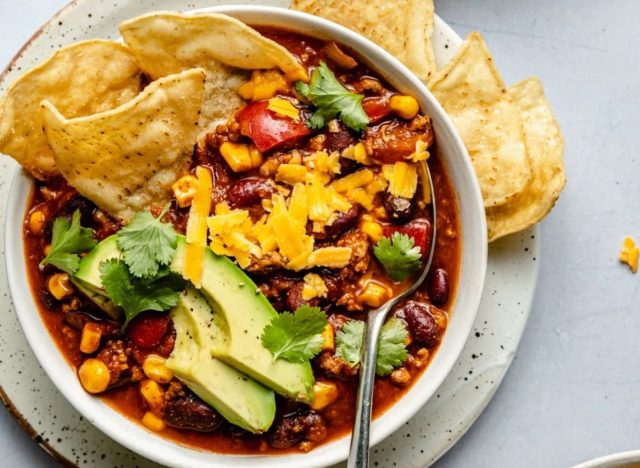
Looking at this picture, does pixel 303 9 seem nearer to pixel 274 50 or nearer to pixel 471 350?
pixel 274 50

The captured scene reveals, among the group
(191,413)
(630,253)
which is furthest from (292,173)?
(630,253)

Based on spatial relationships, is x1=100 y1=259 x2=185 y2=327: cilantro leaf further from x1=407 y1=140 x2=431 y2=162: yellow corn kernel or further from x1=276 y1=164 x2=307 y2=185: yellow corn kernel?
x1=407 y1=140 x2=431 y2=162: yellow corn kernel

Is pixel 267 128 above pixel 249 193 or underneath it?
above

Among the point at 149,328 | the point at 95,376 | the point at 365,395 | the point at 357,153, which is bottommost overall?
the point at 95,376

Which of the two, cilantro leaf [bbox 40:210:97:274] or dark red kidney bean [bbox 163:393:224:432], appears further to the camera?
dark red kidney bean [bbox 163:393:224:432]

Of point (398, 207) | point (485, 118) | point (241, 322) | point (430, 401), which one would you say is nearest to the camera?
point (241, 322)

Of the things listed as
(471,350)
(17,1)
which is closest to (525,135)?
(471,350)

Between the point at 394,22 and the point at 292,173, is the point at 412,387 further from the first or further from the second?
the point at 394,22

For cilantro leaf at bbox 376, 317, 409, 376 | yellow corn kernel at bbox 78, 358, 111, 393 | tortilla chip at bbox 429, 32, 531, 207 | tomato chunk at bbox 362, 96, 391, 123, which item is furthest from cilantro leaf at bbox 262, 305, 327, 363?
tortilla chip at bbox 429, 32, 531, 207
